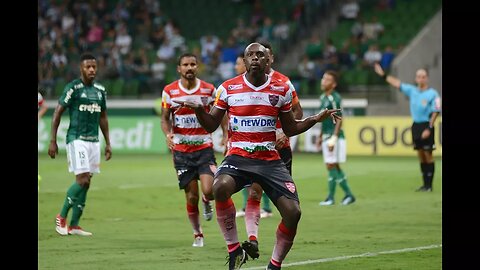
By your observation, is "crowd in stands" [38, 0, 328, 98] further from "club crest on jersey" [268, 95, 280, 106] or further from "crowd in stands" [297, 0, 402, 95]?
"club crest on jersey" [268, 95, 280, 106]

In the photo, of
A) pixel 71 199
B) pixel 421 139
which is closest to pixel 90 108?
pixel 71 199

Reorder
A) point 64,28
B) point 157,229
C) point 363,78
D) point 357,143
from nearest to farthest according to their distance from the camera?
point 157,229, point 357,143, point 363,78, point 64,28

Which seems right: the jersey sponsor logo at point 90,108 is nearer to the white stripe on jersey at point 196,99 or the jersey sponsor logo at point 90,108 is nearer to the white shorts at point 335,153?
the white stripe on jersey at point 196,99

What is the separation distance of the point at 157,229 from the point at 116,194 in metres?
5.78

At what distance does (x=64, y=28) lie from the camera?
40406mm

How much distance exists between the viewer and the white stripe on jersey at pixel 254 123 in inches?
374

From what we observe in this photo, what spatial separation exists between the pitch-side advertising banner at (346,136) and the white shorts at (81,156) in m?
15.2

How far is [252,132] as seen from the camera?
9.53m

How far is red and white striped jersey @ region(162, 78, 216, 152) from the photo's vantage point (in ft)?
40.4

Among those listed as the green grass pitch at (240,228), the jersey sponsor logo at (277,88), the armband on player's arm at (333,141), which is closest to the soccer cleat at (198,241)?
the green grass pitch at (240,228)

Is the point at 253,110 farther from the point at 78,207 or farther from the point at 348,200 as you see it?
the point at 348,200

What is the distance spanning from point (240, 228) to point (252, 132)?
4669mm

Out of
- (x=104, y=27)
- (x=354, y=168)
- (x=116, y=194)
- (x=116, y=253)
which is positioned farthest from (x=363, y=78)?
(x=116, y=253)
